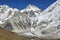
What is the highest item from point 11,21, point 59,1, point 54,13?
point 59,1

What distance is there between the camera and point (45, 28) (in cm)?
10400

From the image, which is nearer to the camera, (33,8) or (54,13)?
(54,13)

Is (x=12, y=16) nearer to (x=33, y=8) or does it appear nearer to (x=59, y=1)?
(x=59, y=1)

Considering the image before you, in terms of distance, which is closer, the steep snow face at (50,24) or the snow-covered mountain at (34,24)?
the steep snow face at (50,24)

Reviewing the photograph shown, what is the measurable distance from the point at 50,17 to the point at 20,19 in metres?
17.8

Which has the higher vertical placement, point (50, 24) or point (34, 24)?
point (34, 24)

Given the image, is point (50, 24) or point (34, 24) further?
point (34, 24)

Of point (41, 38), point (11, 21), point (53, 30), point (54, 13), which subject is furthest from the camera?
point (54, 13)

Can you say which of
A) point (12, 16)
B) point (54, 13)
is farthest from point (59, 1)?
point (12, 16)

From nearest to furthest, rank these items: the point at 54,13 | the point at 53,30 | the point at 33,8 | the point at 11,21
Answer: the point at 53,30
the point at 11,21
the point at 54,13
the point at 33,8

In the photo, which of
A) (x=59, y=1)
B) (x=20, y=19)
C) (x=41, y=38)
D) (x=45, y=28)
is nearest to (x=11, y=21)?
(x=20, y=19)

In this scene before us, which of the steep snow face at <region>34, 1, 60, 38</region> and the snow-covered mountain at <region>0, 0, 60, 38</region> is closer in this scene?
the steep snow face at <region>34, 1, 60, 38</region>

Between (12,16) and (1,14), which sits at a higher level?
(1,14)

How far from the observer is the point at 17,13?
118938mm
